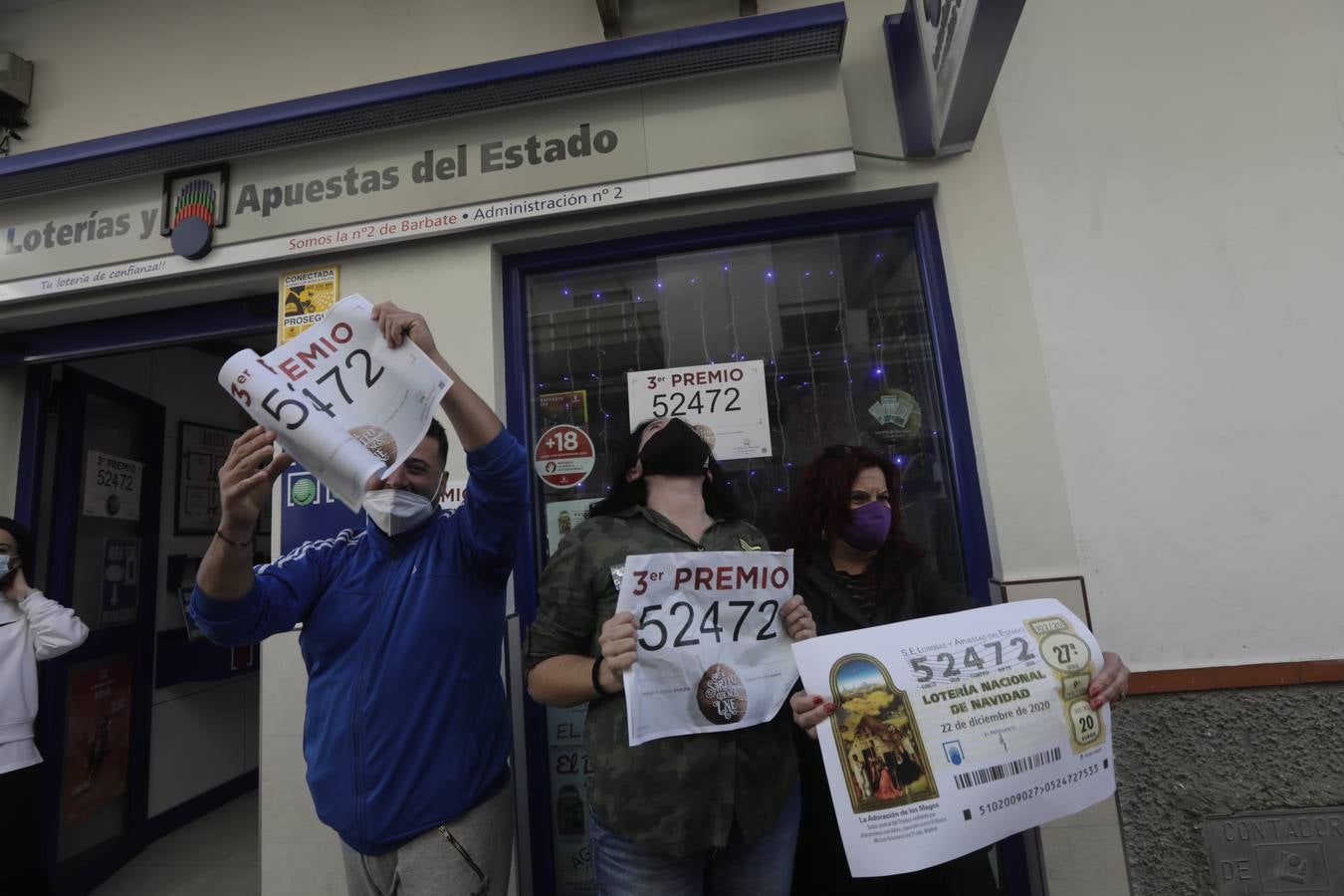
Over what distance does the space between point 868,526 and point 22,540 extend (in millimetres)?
3552

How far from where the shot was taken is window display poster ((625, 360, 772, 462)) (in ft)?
8.48

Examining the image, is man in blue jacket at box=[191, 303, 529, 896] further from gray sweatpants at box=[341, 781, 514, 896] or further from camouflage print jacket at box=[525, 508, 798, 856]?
camouflage print jacket at box=[525, 508, 798, 856]

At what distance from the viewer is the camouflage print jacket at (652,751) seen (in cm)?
139

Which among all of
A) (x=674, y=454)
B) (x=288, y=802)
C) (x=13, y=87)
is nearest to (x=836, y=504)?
(x=674, y=454)

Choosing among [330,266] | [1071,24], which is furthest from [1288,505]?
[330,266]

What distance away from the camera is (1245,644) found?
2.18 m

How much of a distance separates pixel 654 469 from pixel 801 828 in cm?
105

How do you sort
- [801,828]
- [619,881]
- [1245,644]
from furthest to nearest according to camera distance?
[1245,644]
[801,828]
[619,881]

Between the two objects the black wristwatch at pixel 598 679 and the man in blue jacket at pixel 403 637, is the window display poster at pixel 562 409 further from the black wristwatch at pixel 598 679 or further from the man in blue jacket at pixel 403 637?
the black wristwatch at pixel 598 679

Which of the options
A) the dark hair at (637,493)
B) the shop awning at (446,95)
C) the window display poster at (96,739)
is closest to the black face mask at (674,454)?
the dark hair at (637,493)

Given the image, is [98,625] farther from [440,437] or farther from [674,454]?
[674,454]

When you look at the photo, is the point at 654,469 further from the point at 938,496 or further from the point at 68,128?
the point at 68,128

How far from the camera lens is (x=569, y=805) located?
98.6 inches

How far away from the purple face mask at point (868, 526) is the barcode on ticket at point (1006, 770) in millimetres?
586
